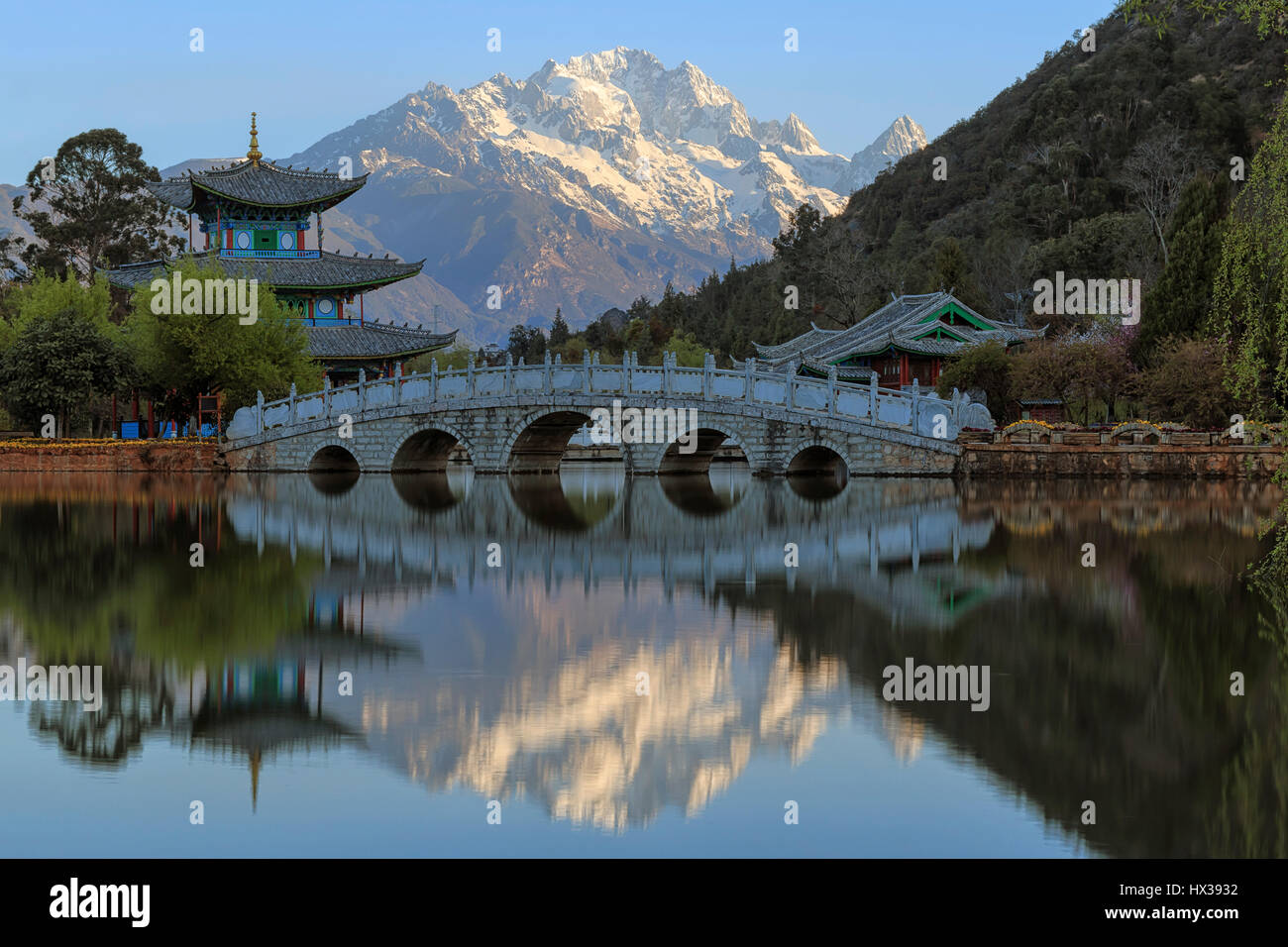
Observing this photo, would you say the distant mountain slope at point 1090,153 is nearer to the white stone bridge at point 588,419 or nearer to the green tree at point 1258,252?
the white stone bridge at point 588,419

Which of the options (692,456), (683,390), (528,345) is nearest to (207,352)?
(692,456)

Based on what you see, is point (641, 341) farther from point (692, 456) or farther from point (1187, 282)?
point (1187, 282)

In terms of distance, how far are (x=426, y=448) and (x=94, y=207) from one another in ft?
129

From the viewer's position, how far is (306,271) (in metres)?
45.6

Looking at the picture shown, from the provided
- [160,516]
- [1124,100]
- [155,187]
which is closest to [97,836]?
[160,516]

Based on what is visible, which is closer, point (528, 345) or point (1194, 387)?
point (1194, 387)

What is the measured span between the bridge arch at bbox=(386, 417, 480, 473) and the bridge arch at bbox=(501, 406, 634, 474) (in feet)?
3.24

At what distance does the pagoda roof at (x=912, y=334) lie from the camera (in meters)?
41.8

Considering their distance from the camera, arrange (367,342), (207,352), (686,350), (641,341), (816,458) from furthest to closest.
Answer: (641,341) < (686,350) < (367,342) < (207,352) < (816,458)

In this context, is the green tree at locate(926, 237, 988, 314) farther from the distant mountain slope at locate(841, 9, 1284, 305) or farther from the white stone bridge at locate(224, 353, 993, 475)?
the white stone bridge at locate(224, 353, 993, 475)

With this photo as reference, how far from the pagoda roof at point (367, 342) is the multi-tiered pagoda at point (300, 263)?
0.03 metres

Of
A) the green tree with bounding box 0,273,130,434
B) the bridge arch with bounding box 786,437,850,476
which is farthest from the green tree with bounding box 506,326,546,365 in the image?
the bridge arch with bounding box 786,437,850,476
